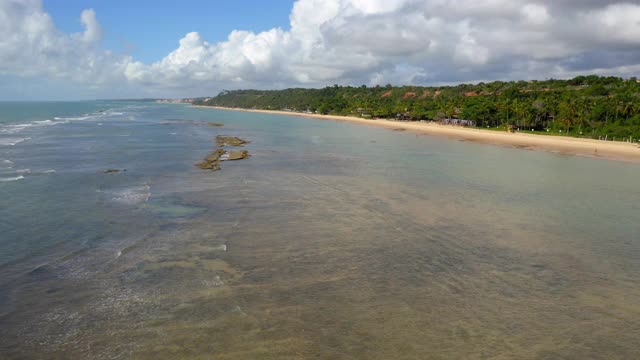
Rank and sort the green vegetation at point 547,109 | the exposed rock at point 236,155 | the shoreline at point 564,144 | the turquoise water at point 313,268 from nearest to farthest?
the turquoise water at point 313,268
the exposed rock at point 236,155
the shoreline at point 564,144
the green vegetation at point 547,109

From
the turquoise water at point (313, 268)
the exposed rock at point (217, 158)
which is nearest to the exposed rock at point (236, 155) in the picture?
the exposed rock at point (217, 158)

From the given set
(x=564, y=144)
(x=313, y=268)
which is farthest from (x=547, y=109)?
(x=313, y=268)

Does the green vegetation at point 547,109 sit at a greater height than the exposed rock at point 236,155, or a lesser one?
greater

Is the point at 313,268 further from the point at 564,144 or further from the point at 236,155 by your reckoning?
the point at 564,144

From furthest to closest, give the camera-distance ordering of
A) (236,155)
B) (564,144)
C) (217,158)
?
(564,144) → (236,155) → (217,158)

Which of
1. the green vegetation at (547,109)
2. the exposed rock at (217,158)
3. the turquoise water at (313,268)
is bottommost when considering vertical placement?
the turquoise water at (313,268)

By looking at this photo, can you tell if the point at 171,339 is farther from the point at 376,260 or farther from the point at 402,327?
the point at 376,260

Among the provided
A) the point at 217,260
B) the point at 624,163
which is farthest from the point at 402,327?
the point at 624,163

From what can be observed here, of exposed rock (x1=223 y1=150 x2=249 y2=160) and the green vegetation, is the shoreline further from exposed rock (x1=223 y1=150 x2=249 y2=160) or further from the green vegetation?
exposed rock (x1=223 y1=150 x2=249 y2=160)

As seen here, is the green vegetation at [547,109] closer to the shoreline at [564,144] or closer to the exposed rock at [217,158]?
the shoreline at [564,144]
